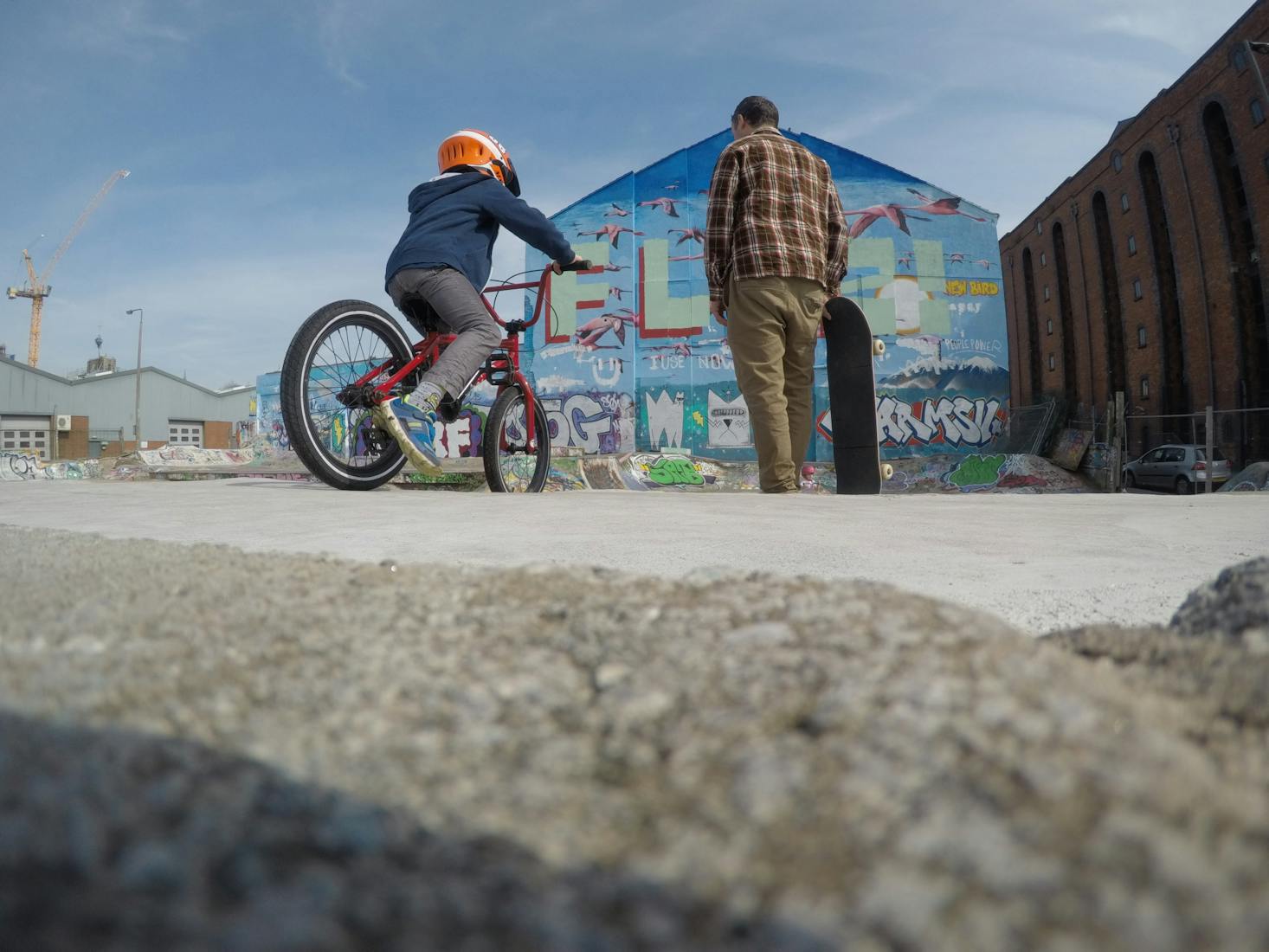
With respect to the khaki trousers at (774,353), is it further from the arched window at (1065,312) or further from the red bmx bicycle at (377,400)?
the arched window at (1065,312)

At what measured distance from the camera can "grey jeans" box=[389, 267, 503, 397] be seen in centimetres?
345

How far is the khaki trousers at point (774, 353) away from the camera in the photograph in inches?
141

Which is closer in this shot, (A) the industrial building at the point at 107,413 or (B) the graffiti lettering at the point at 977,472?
(B) the graffiti lettering at the point at 977,472

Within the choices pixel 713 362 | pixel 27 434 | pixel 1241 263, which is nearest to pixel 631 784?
pixel 713 362

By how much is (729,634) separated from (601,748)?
0.70 feet

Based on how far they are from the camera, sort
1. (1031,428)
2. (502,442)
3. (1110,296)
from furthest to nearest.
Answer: (1110,296), (1031,428), (502,442)

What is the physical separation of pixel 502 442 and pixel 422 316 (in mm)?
816

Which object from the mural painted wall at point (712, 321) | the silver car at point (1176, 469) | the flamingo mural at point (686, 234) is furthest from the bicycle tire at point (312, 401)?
the silver car at point (1176, 469)

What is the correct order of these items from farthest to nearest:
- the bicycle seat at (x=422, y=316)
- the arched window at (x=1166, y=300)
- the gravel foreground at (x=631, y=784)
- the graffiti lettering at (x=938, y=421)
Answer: the arched window at (x=1166, y=300), the graffiti lettering at (x=938, y=421), the bicycle seat at (x=422, y=316), the gravel foreground at (x=631, y=784)

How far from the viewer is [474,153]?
384 cm

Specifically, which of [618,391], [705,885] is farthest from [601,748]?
[618,391]

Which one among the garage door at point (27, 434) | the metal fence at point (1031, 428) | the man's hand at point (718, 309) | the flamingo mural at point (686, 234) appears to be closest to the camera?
the man's hand at point (718, 309)

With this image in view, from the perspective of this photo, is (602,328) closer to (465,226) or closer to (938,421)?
(938,421)

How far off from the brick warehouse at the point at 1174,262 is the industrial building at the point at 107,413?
3718 centimetres
